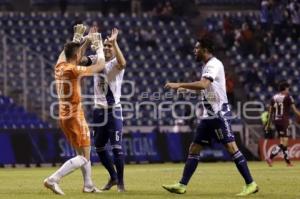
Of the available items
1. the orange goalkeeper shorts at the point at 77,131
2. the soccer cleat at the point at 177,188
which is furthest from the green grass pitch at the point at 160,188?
the orange goalkeeper shorts at the point at 77,131

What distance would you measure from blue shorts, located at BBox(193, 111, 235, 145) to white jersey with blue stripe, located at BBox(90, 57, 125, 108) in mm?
1856

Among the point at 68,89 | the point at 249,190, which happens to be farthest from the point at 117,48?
the point at 249,190

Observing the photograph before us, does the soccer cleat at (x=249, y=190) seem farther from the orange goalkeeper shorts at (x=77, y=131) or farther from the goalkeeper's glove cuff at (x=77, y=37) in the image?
the goalkeeper's glove cuff at (x=77, y=37)

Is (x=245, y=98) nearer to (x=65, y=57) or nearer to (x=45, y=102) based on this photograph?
(x=45, y=102)

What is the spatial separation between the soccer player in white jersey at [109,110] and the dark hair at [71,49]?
4.11ft

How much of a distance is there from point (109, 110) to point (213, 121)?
2.17 metres

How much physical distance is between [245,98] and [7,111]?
34.4 ft

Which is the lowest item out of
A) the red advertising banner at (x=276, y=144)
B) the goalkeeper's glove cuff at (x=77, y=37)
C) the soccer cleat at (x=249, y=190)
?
the red advertising banner at (x=276, y=144)

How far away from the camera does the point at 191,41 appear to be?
43.6 metres

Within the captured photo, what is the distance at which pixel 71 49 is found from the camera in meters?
16.2

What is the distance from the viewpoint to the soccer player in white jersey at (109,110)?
57.3ft

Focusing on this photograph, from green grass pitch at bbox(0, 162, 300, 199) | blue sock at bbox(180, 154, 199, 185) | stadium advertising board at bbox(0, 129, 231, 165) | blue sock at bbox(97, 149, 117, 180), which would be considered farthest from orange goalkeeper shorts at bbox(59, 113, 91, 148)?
stadium advertising board at bbox(0, 129, 231, 165)

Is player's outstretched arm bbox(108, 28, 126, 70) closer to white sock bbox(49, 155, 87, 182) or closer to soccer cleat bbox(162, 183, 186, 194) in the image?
white sock bbox(49, 155, 87, 182)

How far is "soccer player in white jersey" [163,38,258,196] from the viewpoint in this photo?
1623 centimetres
